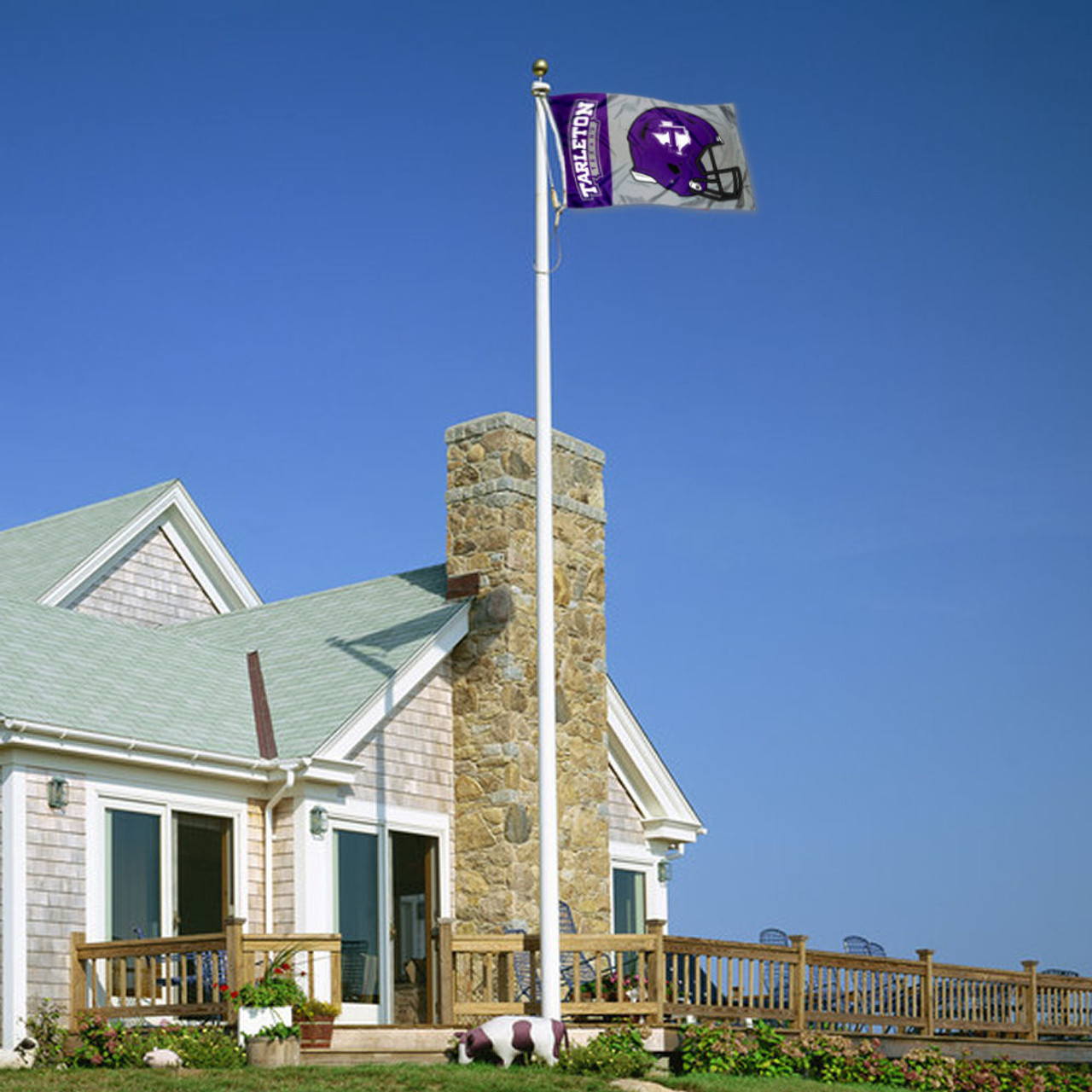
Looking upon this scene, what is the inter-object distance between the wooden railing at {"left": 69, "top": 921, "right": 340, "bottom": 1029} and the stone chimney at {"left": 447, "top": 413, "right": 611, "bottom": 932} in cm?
295

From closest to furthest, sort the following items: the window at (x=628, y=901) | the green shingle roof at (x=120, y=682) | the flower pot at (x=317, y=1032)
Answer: the flower pot at (x=317, y=1032)
the green shingle roof at (x=120, y=682)
the window at (x=628, y=901)

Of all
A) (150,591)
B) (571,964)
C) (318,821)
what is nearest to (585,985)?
(571,964)

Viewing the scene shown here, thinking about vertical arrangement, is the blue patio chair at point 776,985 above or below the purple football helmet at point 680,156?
below

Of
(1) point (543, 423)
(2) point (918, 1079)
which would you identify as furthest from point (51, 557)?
(2) point (918, 1079)

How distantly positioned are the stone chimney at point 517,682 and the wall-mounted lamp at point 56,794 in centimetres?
486

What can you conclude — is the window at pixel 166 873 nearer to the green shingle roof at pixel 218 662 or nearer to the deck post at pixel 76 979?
the deck post at pixel 76 979

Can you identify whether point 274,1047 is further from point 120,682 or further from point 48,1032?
point 120,682

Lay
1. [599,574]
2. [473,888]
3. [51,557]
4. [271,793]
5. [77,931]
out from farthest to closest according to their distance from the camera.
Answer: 1. [51,557]
2. [599,574]
3. [473,888]
4. [271,793]
5. [77,931]

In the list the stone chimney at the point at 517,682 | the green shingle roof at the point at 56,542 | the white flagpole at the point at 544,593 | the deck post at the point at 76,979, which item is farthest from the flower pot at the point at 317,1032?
the green shingle roof at the point at 56,542

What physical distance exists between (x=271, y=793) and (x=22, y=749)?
2898 mm

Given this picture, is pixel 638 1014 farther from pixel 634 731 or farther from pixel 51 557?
pixel 51 557

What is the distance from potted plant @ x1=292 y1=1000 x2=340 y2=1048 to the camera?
1589cm

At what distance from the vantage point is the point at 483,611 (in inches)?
805

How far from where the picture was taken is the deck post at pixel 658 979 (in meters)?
16.6
